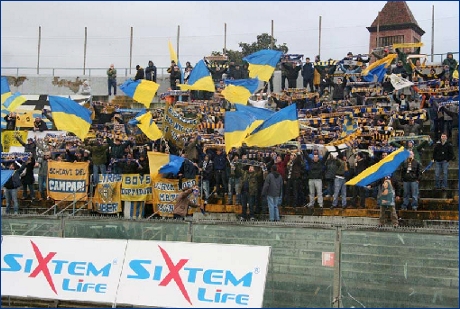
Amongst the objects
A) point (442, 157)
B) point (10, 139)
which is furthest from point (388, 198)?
point (10, 139)

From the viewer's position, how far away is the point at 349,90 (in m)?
Result: 23.3

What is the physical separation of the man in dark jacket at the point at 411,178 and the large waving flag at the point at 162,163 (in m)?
5.98

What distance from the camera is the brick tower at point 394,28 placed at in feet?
95.2

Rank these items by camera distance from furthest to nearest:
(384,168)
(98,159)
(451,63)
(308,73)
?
(308,73) → (451,63) → (98,159) → (384,168)

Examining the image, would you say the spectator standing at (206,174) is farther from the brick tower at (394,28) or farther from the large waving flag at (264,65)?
the brick tower at (394,28)

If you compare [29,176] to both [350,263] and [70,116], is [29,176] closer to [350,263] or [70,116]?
[70,116]

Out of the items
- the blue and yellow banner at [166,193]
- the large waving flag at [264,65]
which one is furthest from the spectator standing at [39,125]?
the large waving flag at [264,65]

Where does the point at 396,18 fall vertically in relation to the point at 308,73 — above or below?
above

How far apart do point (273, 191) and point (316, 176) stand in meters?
1.20

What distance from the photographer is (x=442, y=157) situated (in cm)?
1692

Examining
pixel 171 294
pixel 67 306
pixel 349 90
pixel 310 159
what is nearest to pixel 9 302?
pixel 67 306

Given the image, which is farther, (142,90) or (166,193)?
(142,90)

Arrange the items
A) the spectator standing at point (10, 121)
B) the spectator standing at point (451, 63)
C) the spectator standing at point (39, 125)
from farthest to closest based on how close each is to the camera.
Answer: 1. the spectator standing at point (10, 121)
2. the spectator standing at point (39, 125)
3. the spectator standing at point (451, 63)

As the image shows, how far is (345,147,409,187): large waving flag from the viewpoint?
49.8ft
